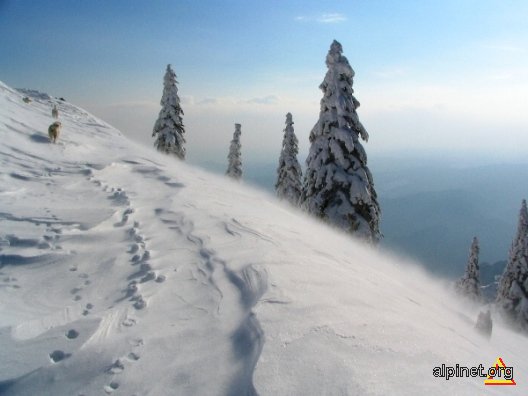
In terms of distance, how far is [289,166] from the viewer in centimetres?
2975

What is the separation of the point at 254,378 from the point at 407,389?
1.17m

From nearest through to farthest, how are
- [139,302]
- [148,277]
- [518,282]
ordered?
[139,302] < [148,277] < [518,282]

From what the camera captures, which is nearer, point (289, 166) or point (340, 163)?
point (340, 163)

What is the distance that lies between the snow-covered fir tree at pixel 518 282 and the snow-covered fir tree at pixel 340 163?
18112mm

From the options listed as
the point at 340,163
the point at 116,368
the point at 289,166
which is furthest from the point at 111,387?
the point at 289,166

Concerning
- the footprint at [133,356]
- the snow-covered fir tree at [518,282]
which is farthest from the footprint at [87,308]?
the snow-covered fir tree at [518,282]

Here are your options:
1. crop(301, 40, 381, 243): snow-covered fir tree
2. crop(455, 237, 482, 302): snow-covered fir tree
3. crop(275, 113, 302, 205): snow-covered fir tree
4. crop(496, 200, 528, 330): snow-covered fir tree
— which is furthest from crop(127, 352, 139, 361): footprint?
crop(455, 237, 482, 302): snow-covered fir tree

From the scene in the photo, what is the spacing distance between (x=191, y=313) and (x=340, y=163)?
1278cm

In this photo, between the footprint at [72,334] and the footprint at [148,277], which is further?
the footprint at [148,277]

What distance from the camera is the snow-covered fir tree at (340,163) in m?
14.9

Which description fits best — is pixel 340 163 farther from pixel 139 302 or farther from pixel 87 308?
pixel 87 308

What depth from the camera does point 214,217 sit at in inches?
255

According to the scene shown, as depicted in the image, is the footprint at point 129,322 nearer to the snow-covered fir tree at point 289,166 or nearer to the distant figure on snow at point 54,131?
the distant figure on snow at point 54,131

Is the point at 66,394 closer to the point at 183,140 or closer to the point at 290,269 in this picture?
the point at 290,269
